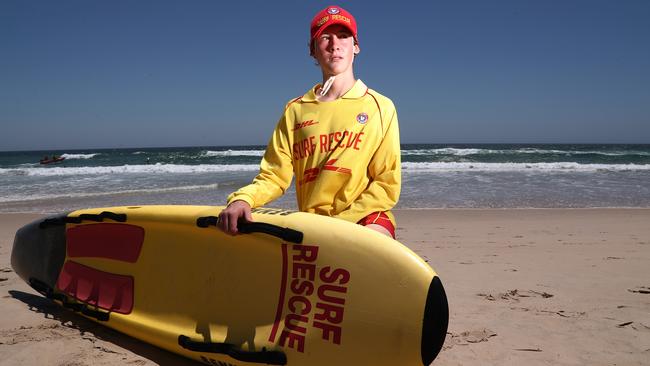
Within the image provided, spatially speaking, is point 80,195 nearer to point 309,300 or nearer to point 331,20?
point 309,300

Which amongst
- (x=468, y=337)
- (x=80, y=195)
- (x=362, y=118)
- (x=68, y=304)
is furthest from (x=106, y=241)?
(x=80, y=195)

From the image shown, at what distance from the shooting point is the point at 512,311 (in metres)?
2.91

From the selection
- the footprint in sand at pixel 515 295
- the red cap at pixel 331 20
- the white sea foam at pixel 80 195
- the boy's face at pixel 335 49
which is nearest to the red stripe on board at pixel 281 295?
the boy's face at pixel 335 49

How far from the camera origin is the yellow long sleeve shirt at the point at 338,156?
→ 162cm

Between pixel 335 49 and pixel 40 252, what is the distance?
2.87 m

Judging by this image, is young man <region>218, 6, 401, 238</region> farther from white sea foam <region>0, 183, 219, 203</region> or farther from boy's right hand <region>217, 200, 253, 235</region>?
white sea foam <region>0, 183, 219, 203</region>

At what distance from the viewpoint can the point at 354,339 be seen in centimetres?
167

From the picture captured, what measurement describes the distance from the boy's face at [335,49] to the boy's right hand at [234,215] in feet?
2.15

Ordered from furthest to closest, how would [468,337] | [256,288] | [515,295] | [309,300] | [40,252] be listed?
1. [515,295]
2. [40,252]
3. [468,337]
4. [256,288]
5. [309,300]

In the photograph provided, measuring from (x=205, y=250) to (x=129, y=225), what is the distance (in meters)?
0.72

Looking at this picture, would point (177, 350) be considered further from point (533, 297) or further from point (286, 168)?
point (533, 297)

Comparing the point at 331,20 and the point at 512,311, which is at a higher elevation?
the point at 331,20

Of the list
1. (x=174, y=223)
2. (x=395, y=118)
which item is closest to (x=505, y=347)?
(x=395, y=118)

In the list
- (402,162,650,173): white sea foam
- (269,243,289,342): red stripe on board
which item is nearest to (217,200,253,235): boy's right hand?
(269,243,289,342): red stripe on board
